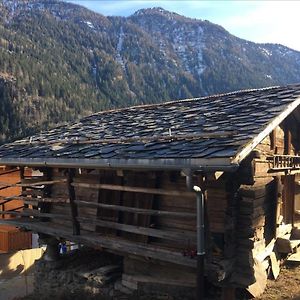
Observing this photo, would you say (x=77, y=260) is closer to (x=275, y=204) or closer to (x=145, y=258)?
(x=145, y=258)

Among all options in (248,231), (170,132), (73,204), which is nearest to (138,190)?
(170,132)

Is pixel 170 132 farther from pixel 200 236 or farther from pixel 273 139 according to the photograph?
pixel 273 139

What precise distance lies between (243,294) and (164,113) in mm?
4633

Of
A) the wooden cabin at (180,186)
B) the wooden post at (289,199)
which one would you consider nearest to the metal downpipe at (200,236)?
the wooden cabin at (180,186)

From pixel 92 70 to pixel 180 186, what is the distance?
443 ft

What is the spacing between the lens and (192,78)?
534ft

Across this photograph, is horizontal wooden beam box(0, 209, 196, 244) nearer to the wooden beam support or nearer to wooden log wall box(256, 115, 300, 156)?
wooden log wall box(256, 115, 300, 156)

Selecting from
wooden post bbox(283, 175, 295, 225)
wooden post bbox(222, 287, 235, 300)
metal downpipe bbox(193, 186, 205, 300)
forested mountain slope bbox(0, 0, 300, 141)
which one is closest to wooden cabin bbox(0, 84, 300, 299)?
wooden post bbox(222, 287, 235, 300)

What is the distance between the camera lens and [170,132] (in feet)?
25.4

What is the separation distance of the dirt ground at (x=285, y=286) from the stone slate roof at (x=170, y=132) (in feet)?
10.1

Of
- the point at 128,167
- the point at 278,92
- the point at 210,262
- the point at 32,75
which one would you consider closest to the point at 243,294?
the point at 210,262

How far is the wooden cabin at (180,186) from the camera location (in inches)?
268

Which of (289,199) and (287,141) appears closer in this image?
(287,141)

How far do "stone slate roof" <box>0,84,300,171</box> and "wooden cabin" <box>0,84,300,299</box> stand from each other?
0.03 m
